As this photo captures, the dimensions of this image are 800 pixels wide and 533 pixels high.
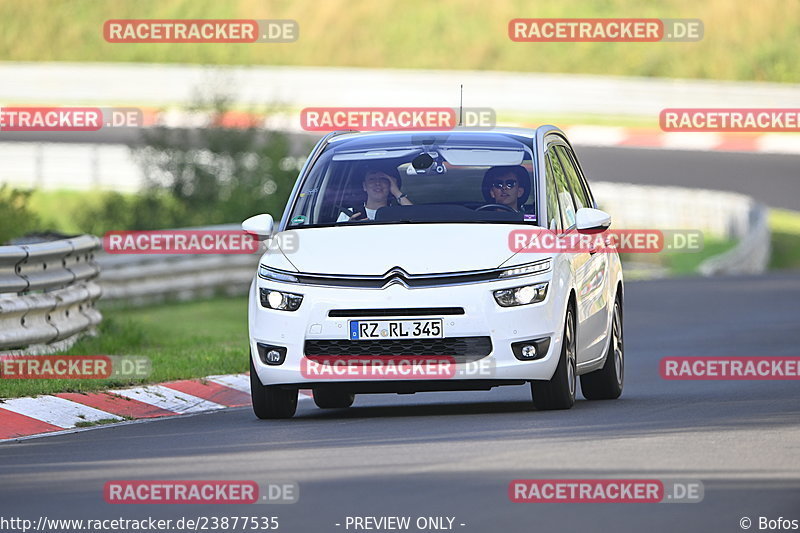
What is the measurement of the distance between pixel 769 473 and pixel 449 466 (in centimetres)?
140

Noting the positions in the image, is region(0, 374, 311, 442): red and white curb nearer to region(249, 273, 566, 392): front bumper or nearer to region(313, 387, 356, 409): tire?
region(313, 387, 356, 409): tire

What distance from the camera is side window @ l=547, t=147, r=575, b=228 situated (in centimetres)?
1167

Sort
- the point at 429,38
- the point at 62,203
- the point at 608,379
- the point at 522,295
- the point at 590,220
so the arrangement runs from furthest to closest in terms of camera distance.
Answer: the point at 429,38, the point at 62,203, the point at 608,379, the point at 590,220, the point at 522,295

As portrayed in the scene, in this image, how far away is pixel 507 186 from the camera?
11.4 metres

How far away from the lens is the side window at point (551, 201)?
1123cm

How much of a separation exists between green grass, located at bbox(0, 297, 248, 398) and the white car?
1.80 metres

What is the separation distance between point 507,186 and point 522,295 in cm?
106

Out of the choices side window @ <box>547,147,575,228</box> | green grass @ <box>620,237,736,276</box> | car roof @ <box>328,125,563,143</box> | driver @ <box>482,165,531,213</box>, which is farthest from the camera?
green grass @ <box>620,237,736,276</box>

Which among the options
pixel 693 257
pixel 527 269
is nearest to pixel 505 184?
pixel 527 269

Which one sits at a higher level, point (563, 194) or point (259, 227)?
point (563, 194)

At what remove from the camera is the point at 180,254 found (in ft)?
71.8

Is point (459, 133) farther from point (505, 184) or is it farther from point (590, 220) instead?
point (590, 220)

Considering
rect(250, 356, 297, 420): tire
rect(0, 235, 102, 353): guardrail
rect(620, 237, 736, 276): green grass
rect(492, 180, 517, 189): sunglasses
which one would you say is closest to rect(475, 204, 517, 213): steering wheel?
rect(492, 180, 517, 189): sunglasses

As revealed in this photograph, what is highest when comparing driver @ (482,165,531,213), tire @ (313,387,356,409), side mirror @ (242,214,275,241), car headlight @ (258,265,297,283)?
driver @ (482,165,531,213)
